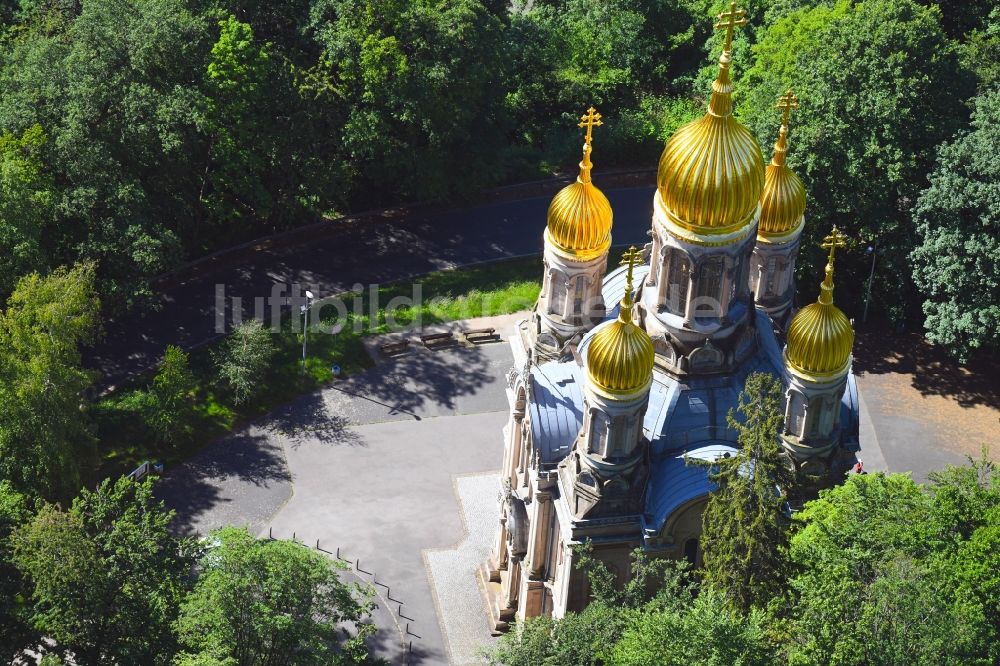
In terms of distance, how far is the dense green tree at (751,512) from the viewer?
4728cm

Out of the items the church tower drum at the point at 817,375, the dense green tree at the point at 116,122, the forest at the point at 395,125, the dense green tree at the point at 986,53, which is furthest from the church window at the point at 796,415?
the dense green tree at the point at 116,122

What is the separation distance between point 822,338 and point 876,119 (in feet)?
83.0

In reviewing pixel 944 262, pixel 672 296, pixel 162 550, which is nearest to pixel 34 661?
pixel 162 550

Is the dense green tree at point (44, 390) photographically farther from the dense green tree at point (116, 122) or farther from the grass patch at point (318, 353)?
the dense green tree at point (116, 122)

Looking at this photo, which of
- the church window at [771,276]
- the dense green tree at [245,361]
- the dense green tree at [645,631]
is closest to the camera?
the dense green tree at [645,631]

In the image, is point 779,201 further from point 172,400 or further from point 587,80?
point 587,80

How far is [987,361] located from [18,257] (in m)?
48.0

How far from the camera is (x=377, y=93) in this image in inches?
3088

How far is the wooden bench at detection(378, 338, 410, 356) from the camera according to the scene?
73.8 m

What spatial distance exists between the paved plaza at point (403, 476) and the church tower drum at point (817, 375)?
16.4m

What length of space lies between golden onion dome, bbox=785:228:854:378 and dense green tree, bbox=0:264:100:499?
98.7 ft

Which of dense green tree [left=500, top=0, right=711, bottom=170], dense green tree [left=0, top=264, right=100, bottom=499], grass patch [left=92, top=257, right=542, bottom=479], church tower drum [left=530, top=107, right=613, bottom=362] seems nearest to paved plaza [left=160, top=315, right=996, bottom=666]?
grass patch [left=92, top=257, right=542, bottom=479]

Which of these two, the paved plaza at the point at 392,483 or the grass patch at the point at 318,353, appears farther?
the grass patch at the point at 318,353

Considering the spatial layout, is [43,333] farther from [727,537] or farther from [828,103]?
[828,103]
